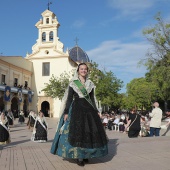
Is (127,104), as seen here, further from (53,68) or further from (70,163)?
(70,163)

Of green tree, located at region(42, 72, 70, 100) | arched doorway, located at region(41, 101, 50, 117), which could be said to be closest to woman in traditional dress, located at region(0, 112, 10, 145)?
green tree, located at region(42, 72, 70, 100)

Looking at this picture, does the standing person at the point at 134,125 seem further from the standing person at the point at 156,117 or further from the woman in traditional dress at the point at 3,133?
the woman in traditional dress at the point at 3,133

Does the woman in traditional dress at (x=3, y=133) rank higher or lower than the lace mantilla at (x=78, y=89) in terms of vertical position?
lower

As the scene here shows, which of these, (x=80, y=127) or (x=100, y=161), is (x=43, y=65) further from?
(x=80, y=127)

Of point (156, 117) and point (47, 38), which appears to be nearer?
point (156, 117)

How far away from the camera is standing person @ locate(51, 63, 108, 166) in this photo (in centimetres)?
511

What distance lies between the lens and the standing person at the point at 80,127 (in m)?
5.11

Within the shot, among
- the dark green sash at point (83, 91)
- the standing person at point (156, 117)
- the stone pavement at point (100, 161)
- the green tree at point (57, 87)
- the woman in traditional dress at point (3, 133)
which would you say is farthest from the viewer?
the green tree at point (57, 87)

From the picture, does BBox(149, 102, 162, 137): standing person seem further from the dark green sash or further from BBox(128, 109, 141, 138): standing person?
the dark green sash

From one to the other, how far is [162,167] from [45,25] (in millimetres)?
40244

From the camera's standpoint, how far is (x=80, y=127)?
5.22 metres

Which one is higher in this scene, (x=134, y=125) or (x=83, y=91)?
(x=83, y=91)

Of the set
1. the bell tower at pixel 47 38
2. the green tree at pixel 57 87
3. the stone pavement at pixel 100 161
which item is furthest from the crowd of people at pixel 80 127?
the bell tower at pixel 47 38

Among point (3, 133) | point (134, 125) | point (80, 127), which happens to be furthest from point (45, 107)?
point (80, 127)
